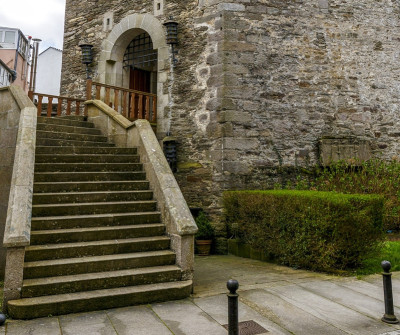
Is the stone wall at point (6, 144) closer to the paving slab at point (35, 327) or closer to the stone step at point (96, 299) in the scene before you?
the stone step at point (96, 299)

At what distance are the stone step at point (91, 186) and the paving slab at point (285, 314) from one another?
2.39 meters

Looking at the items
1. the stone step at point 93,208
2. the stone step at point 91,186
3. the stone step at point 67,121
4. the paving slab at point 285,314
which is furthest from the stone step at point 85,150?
the paving slab at point 285,314

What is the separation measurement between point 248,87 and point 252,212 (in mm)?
2784

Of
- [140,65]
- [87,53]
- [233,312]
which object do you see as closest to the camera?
[233,312]

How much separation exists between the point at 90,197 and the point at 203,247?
276 centimetres

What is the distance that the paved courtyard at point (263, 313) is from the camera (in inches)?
120

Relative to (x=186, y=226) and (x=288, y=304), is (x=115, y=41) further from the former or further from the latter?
(x=288, y=304)

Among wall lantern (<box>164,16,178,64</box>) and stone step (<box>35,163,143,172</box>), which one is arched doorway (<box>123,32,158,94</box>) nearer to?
wall lantern (<box>164,16,178,64</box>)

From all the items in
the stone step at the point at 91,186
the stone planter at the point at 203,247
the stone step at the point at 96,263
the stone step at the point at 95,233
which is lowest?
the stone planter at the point at 203,247

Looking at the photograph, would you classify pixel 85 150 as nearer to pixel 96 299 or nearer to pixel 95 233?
pixel 95 233

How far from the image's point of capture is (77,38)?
10062mm

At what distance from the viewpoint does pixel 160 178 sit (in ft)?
16.1

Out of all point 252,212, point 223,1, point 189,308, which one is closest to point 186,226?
point 189,308

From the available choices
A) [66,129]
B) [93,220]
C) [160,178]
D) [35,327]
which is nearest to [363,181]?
[160,178]
